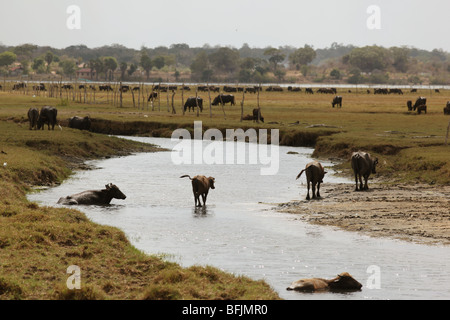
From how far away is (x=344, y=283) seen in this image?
43.0ft

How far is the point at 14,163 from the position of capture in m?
27.3

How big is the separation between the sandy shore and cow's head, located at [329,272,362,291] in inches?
194

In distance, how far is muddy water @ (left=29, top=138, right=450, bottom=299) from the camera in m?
14.4

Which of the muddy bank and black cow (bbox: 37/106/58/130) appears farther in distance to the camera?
the muddy bank

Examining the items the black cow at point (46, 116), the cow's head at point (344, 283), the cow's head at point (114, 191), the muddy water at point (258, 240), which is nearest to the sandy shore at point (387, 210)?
the muddy water at point (258, 240)

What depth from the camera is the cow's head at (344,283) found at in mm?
13109

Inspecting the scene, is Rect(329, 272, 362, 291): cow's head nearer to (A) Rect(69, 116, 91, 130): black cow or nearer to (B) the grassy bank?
(B) the grassy bank

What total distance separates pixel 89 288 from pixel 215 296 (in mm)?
2046

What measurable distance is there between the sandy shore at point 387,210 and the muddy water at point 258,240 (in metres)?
0.75

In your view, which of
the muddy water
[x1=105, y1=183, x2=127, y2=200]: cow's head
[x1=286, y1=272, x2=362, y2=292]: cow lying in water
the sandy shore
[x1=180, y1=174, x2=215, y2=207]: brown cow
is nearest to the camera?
[x1=286, y1=272, x2=362, y2=292]: cow lying in water

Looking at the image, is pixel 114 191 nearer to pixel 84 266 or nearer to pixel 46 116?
pixel 84 266

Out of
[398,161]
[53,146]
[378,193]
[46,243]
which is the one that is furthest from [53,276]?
[53,146]

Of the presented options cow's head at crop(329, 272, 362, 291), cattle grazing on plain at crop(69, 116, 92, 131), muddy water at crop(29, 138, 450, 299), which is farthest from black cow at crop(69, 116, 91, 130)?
cow's head at crop(329, 272, 362, 291)

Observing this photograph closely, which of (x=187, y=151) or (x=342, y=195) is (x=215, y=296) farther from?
(x=187, y=151)
